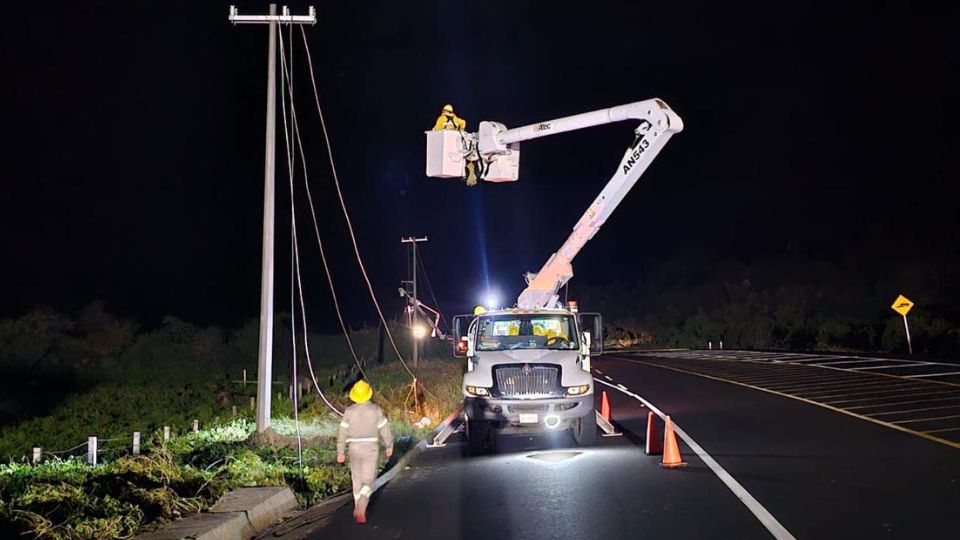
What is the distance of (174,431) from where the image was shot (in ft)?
67.5

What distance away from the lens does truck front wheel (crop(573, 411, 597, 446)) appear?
48.8 feet

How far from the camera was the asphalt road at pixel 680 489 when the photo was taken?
8961mm

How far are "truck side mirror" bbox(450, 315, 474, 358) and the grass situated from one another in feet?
5.70

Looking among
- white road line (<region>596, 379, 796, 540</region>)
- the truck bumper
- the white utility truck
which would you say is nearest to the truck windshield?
the white utility truck

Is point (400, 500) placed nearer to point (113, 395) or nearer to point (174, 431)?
point (174, 431)

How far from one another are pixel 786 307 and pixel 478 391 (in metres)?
63.4

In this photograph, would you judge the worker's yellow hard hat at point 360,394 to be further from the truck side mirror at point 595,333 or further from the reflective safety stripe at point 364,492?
the truck side mirror at point 595,333

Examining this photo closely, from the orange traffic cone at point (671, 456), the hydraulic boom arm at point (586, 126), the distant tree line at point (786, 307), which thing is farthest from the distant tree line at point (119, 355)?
the distant tree line at point (786, 307)

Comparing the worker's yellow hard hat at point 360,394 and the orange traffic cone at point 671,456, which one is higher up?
the worker's yellow hard hat at point 360,394

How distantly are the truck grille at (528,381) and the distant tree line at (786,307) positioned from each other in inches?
1164

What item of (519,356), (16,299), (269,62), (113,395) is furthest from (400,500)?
(16,299)

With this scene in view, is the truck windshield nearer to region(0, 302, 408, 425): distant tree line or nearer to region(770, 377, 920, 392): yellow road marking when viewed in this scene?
region(770, 377, 920, 392): yellow road marking

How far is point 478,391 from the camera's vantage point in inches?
586

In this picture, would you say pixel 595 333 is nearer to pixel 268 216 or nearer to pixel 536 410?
pixel 536 410
